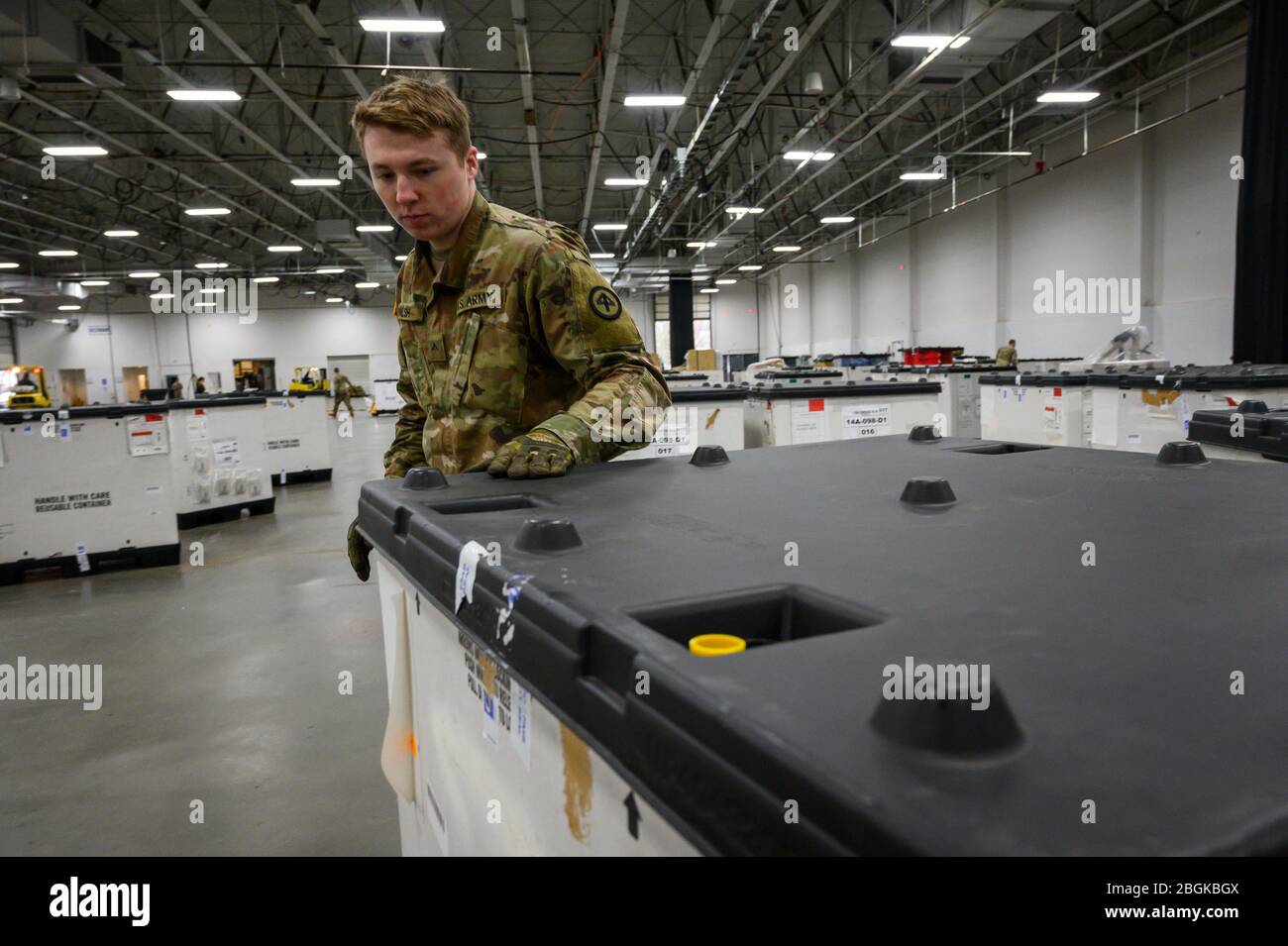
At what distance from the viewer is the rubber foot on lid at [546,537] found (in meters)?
0.88

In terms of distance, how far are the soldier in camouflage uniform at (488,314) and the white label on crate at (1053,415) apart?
4812mm

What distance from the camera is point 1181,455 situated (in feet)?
4.55

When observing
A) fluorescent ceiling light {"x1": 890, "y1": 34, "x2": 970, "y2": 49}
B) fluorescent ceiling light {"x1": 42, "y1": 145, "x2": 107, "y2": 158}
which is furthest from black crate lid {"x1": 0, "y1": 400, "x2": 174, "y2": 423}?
fluorescent ceiling light {"x1": 890, "y1": 34, "x2": 970, "y2": 49}

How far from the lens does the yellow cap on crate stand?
0.58 m

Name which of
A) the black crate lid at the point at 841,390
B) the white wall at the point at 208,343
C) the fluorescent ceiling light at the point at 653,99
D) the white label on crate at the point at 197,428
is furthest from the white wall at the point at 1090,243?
the white wall at the point at 208,343

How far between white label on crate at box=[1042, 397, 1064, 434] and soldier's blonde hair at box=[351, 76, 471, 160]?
5.17 meters

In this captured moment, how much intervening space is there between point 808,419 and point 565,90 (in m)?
9.13

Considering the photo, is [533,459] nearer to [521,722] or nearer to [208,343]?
[521,722]

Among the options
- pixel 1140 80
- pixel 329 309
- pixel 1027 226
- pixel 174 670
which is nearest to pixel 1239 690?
pixel 174 670

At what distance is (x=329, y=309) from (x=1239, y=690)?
3174 centimetres

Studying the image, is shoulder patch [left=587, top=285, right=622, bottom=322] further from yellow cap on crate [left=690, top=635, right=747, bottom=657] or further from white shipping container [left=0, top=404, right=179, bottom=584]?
white shipping container [left=0, top=404, right=179, bottom=584]

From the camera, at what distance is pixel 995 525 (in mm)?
954
